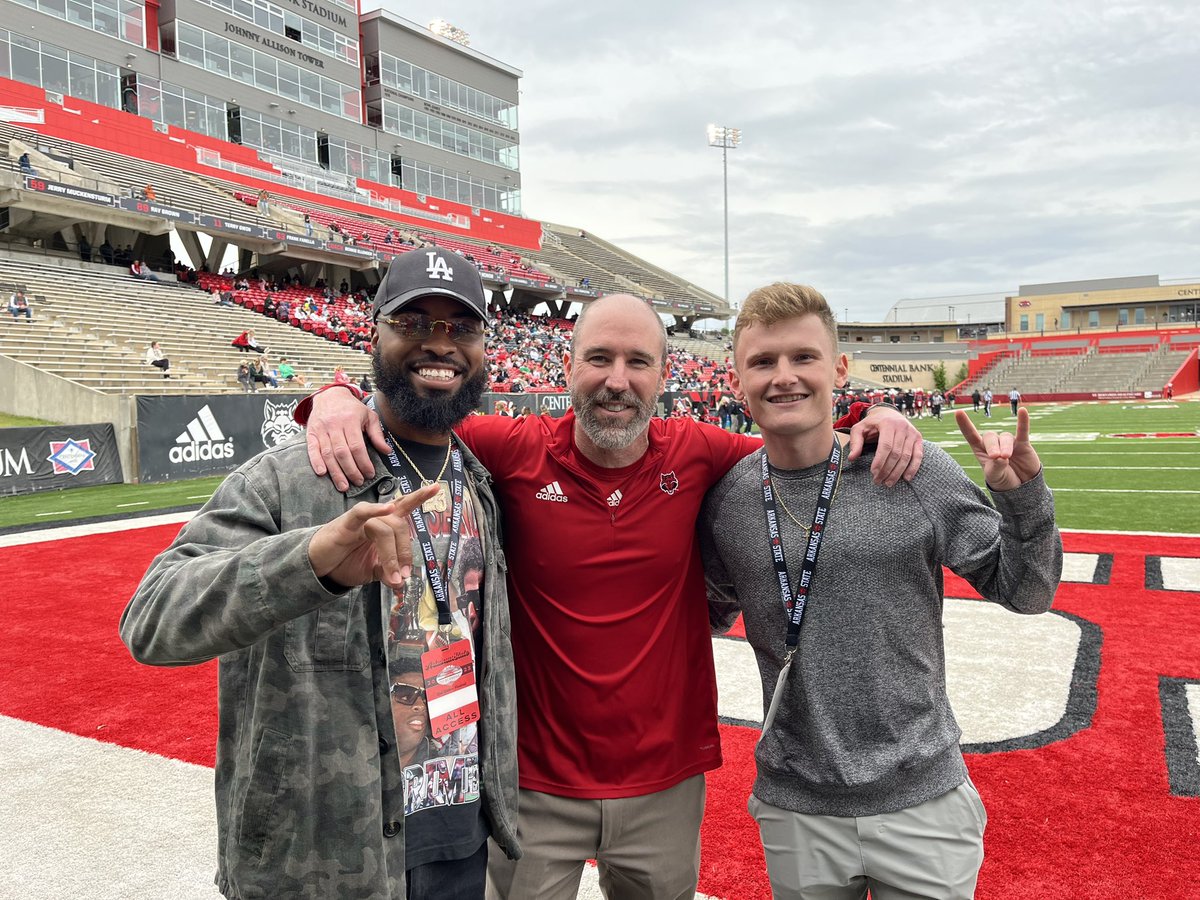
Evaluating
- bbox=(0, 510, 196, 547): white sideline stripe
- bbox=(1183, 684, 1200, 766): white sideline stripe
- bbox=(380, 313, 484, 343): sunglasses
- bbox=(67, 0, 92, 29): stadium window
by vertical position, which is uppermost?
bbox=(67, 0, 92, 29): stadium window

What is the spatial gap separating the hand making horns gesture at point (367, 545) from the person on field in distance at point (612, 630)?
2.36 feet

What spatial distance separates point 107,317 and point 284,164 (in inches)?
907

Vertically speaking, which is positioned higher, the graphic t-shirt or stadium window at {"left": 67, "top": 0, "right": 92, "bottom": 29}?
stadium window at {"left": 67, "top": 0, "right": 92, "bottom": 29}

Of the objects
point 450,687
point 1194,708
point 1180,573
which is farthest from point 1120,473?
point 450,687

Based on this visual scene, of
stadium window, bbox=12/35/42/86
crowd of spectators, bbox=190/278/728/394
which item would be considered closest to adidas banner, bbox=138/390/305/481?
crowd of spectators, bbox=190/278/728/394

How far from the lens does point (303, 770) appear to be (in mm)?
1847

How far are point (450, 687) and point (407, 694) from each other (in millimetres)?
109

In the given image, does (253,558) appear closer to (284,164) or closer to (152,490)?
(152,490)

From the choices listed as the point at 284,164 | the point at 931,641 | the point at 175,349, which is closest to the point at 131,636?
the point at 931,641

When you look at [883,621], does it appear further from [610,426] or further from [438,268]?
[438,268]

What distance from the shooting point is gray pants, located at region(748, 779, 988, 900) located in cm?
206

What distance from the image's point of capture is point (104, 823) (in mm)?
3791

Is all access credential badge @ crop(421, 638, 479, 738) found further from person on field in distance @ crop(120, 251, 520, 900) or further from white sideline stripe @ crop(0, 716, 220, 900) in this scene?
white sideline stripe @ crop(0, 716, 220, 900)

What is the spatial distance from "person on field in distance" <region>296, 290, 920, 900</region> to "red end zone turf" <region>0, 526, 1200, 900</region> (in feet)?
3.35
